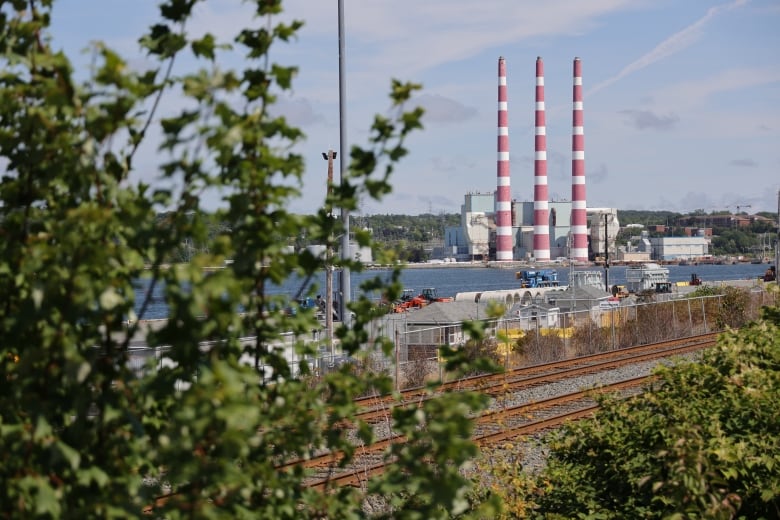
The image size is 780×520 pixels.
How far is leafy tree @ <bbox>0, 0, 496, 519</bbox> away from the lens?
97.3 inches

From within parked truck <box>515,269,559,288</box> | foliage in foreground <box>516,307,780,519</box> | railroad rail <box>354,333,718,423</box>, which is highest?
foliage in foreground <box>516,307,780,519</box>

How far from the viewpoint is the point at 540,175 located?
116 meters

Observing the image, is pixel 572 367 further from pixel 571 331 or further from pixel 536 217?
pixel 536 217

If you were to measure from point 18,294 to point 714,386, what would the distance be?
528cm

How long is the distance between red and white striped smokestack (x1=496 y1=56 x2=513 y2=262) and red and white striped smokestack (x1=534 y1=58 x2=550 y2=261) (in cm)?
390

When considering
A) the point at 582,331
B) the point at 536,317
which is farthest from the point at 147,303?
the point at 582,331

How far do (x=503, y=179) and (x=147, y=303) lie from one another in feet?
388

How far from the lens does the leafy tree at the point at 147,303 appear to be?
247 centimetres

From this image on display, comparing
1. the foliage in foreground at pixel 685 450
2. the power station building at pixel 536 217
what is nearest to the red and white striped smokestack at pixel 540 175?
the power station building at pixel 536 217

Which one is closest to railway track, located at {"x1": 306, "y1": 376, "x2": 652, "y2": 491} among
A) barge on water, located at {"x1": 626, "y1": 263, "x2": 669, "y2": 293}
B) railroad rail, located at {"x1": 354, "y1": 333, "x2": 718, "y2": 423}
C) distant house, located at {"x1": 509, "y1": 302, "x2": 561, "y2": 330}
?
railroad rail, located at {"x1": 354, "y1": 333, "x2": 718, "y2": 423}

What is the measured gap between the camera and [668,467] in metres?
5.48

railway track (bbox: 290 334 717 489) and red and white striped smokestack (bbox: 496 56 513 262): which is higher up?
red and white striped smokestack (bbox: 496 56 513 262)

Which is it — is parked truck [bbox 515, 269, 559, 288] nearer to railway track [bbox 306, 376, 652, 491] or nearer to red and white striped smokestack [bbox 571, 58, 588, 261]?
red and white striped smokestack [bbox 571, 58, 588, 261]

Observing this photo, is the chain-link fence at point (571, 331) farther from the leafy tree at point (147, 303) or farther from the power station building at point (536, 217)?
the power station building at point (536, 217)
